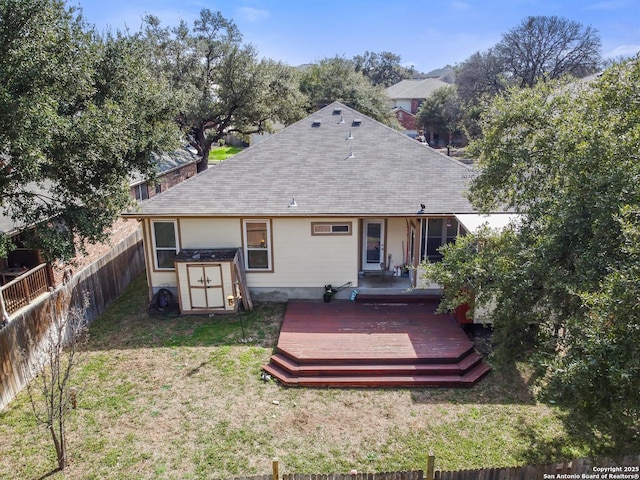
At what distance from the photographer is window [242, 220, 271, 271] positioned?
13242 mm

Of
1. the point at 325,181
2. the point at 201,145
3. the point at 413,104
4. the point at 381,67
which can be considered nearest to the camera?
the point at 325,181

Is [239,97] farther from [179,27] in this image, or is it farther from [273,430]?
[273,430]

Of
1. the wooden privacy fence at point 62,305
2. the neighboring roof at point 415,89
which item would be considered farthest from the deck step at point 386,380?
the neighboring roof at point 415,89

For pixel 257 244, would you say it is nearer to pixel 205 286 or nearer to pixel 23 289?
pixel 205 286

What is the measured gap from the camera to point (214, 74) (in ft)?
92.1

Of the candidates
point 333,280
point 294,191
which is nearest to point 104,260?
point 294,191

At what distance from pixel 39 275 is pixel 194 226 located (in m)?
4.30

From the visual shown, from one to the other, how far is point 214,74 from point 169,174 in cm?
918

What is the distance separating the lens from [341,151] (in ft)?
51.3

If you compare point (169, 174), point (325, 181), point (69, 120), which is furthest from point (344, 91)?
point (69, 120)

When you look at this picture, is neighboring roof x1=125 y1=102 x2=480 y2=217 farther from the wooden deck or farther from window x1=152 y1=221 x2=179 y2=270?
the wooden deck

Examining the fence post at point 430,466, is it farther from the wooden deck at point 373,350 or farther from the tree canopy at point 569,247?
the wooden deck at point 373,350

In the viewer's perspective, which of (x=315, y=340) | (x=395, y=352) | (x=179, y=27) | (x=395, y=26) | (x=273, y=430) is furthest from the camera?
(x=179, y=27)

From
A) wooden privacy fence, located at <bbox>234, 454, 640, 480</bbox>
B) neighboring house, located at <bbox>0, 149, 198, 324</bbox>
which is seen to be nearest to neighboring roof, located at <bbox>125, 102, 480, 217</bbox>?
neighboring house, located at <bbox>0, 149, 198, 324</bbox>
